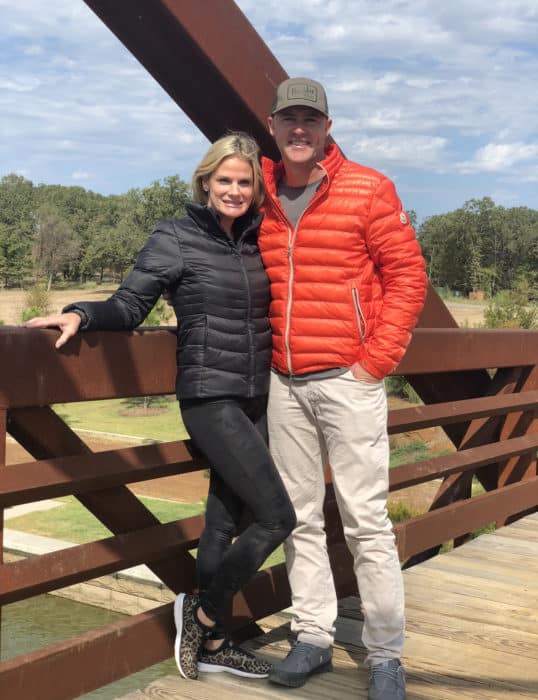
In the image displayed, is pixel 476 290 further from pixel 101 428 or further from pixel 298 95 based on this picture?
pixel 298 95

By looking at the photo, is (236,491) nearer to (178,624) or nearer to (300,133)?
(178,624)

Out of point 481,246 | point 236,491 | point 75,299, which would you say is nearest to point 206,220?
point 236,491

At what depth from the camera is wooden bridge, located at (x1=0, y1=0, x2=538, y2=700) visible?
2.17 metres

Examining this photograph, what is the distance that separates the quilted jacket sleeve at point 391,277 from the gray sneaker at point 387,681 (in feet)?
2.53

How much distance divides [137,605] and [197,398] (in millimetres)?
7066

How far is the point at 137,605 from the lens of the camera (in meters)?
8.96

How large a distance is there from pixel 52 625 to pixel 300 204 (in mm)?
9033

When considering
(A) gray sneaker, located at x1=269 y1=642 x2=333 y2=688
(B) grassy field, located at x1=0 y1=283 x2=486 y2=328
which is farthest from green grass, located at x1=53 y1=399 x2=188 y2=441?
(A) gray sneaker, located at x1=269 y1=642 x2=333 y2=688

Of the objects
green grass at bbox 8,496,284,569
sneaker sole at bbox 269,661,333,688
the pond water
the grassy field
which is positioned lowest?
the pond water

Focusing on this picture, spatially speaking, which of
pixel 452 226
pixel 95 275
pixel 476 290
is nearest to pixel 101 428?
pixel 476 290

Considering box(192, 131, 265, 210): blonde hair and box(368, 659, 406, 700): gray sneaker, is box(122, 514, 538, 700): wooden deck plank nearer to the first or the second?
box(368, 659, 406, 700): gray sneaker

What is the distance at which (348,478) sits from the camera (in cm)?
251

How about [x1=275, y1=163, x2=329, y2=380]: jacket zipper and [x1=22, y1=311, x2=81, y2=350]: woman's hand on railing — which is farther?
[x1=275, y1=163, x2=329, y2=380]: jacket zipper

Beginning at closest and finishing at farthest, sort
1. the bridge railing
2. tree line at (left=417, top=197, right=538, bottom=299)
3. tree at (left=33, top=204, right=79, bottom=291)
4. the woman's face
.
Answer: the bridge railing < the woman's face < tree line at (left=417, top=197, right=538, bottom=299) < tree at (left=33, top=204, right=79, bottom=291)
